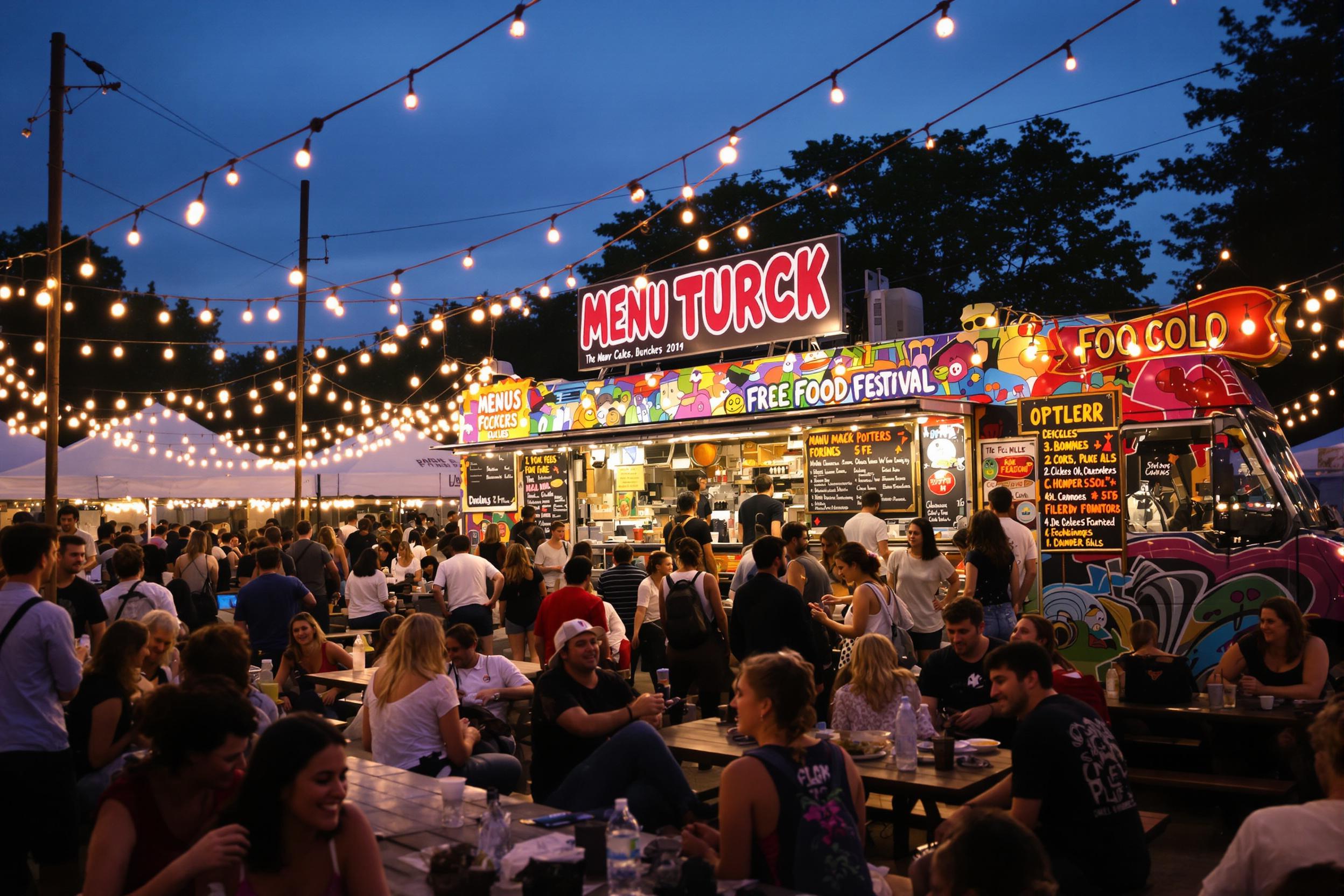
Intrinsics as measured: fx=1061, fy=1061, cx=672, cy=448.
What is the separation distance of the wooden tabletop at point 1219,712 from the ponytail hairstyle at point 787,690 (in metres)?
3.50

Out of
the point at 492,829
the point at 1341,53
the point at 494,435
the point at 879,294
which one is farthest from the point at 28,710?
the point at 1341,53

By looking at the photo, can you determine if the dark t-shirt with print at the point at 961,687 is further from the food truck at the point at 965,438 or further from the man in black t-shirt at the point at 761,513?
the man in black t-shirt at the point at 761,513

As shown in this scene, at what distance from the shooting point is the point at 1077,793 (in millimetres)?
3756

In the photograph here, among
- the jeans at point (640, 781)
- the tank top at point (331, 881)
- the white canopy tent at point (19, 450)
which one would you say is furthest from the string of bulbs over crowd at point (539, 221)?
the white canopy tent at point (19, 450)

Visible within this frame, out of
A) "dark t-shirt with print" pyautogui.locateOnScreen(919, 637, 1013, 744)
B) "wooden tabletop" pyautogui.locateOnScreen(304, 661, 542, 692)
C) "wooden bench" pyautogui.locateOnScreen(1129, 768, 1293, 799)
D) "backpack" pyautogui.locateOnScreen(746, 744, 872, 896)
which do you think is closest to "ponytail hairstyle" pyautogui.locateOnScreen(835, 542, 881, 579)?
"dark t-shirt with print" pyautogui.locateOnScreen(919, 637, 1013, 744)

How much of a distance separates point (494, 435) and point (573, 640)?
1145 cm

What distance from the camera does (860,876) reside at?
3334mm

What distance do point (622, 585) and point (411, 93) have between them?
4710 millimetres

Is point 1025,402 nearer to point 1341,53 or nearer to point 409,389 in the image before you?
point 1341,53

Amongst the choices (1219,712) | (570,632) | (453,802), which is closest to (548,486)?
(570,632)

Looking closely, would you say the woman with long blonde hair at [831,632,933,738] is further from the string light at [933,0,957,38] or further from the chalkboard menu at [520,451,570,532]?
the chalkboard menu at [520,451,570,532]

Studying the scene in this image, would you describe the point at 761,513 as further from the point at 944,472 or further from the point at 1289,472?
the point at 1289,472

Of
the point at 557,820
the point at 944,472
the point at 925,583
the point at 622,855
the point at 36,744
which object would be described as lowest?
the point at 557,820

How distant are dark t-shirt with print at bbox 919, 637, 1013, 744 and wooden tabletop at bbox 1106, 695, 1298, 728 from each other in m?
0.86
